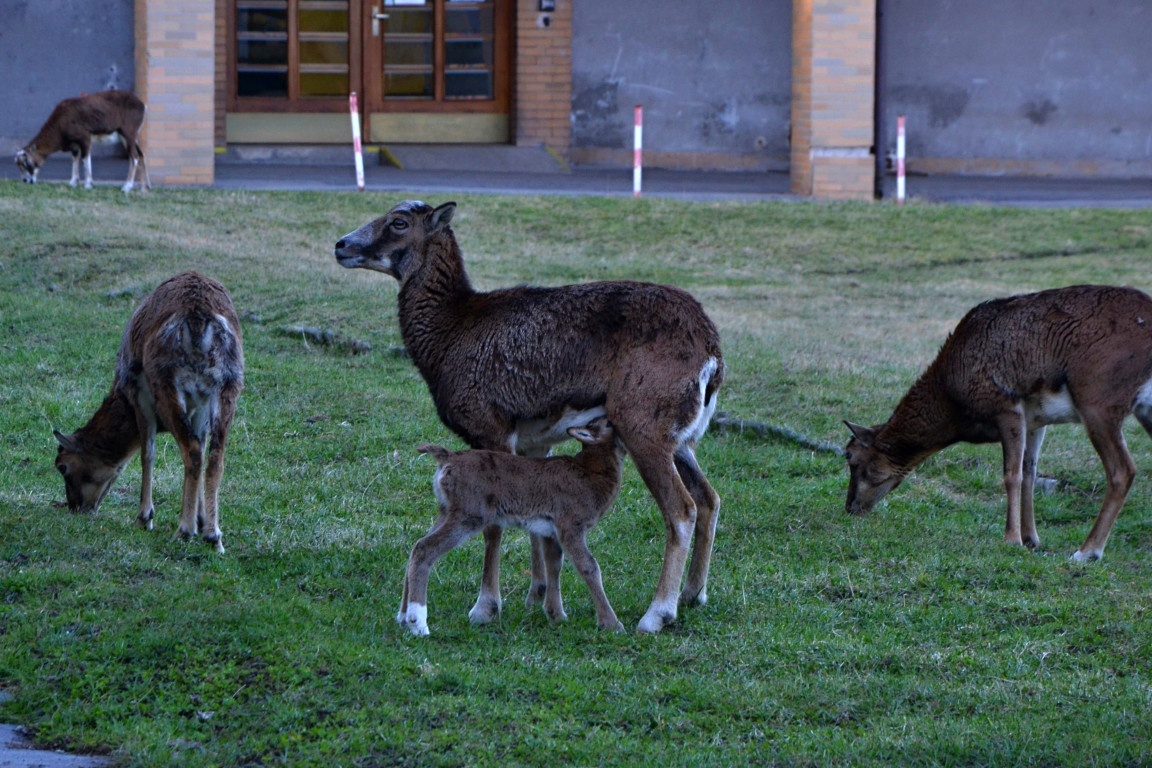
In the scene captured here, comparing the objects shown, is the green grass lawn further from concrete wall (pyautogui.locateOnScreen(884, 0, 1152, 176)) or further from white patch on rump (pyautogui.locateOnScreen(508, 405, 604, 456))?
concrete wall (pyautogui.locateOnScreen(884, 0, 1152, 176))

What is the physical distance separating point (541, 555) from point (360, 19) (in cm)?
2045

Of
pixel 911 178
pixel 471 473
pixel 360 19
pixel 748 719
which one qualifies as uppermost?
pixel 360 19

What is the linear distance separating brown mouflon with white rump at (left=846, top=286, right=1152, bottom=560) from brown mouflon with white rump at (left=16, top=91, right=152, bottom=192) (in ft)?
43.5

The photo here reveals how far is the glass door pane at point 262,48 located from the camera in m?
25.9

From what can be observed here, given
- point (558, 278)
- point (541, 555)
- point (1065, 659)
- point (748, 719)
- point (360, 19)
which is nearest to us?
point (748, 719)

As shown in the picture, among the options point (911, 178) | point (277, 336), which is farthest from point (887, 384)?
point (911, 178)

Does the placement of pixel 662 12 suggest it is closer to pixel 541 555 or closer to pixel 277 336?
pixel 277 336

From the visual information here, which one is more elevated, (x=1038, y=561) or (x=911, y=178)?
(x=911, y=178)

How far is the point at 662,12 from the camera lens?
26906 millimetres

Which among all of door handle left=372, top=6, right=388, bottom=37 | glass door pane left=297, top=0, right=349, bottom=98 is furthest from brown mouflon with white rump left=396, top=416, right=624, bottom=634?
glass door pane left=297, top=0, right=349, bottom=98

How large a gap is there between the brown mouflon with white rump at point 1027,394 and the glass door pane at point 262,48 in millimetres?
19048

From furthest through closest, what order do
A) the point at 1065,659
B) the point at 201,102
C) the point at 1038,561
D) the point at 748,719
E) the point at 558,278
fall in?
the point at 201,102 → the point at 558,278 → the point at 1038,561 → the point at 1065,659 → the point at 748,719

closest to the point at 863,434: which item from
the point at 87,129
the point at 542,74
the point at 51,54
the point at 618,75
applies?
the point at 87,129

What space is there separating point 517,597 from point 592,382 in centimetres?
121
